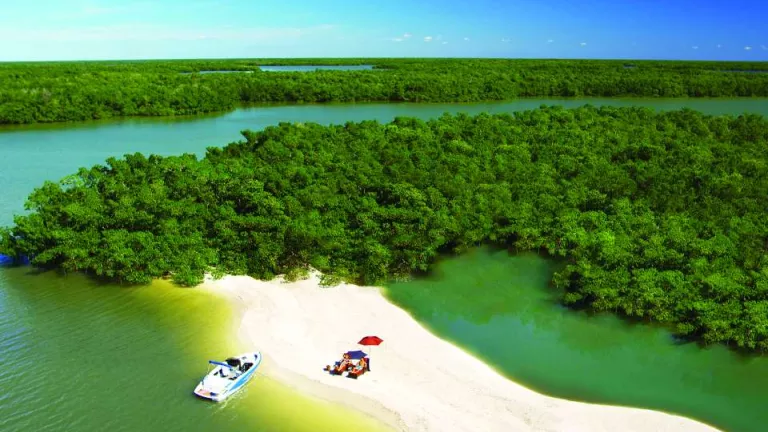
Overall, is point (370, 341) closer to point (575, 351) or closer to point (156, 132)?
point (575, 351)

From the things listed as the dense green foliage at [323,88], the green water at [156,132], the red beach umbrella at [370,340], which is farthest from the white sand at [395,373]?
the dense green foliage at [323,88]

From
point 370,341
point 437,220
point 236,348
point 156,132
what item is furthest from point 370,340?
point 156,132

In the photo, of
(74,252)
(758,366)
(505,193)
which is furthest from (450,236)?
(74,252)

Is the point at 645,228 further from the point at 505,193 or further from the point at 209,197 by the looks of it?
the point at 209,197

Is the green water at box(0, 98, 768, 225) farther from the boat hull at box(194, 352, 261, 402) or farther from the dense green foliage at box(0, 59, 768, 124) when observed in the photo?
the boat hull at box(194, 352, 261, 402)

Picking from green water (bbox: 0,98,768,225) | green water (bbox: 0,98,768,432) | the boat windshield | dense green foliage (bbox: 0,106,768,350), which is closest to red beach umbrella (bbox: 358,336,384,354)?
green water (bbox: 0,98,768,432)

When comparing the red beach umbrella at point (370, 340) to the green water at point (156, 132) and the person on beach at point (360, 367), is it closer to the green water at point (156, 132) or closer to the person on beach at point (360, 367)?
the person on beach at point (360, 367)
